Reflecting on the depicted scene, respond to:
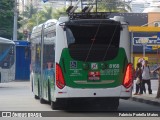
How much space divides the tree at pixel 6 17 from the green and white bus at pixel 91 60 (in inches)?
1576

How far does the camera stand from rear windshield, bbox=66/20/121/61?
746 inches

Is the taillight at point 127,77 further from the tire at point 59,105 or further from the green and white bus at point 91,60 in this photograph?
the tire at point 59,105

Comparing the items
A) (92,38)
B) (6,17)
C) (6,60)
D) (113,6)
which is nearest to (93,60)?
(92,38)

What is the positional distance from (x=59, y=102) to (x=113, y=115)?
2447mm

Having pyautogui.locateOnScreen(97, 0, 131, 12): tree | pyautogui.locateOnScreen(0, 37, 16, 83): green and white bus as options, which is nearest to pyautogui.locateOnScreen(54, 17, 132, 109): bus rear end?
pyautogui.locateOnScreen(0, 37, 16, 83): green and white bus

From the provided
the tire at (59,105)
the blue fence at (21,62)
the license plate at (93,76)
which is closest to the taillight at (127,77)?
the license plate at (93,76)

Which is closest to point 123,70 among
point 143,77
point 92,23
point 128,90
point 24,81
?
point 128,90

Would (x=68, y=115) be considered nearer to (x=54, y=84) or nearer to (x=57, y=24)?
(x=54, y=84)

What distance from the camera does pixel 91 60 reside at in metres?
18.9

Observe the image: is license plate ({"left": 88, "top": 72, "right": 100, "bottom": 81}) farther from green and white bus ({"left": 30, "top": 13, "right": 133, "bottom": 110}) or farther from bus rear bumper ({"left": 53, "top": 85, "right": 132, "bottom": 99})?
bus rear bumper ({"left": 53, "top": 85, "right": 132, "bottom": 99})

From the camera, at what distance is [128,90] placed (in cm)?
1905

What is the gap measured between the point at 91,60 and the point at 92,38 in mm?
758

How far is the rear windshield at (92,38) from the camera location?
18.9 m

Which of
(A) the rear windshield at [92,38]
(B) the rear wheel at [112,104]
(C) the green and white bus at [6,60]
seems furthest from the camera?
(C) the green and white bus at [6,60]
